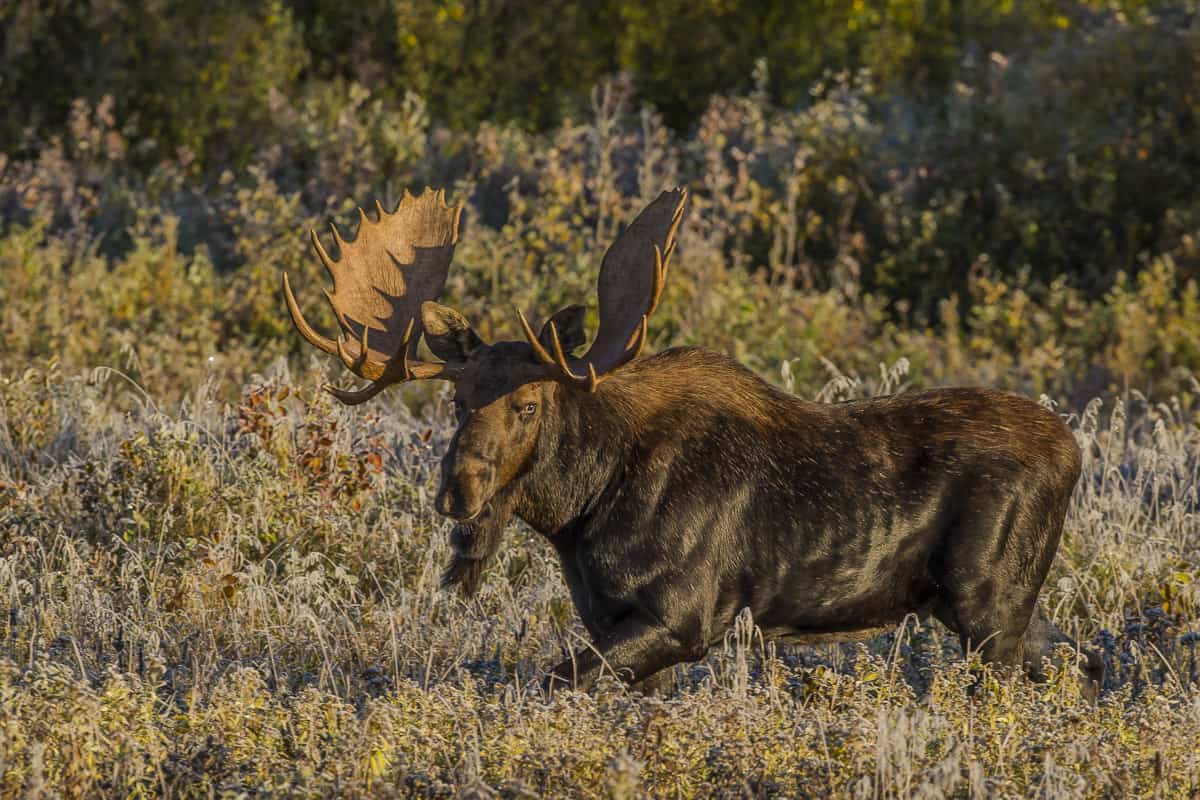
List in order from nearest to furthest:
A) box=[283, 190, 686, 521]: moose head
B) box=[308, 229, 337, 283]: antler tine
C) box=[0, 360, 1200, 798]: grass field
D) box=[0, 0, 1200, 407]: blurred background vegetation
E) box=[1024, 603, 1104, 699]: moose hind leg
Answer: box=[0, 360, 1200, 798]: grass field
box=[283, 190, 686, 521]: moose head
box=[308, 229, 337, 283]: antler tine
box=[1024, 603, 1104, 699]: moose hind leg
box=[0, 0, 1200, 407]: blurred background vegetation

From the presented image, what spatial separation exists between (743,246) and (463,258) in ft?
9.01

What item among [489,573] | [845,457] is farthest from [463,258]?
[845,457]

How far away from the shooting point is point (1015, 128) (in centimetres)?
1410

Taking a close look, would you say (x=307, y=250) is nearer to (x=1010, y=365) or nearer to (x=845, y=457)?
(x=1010, y=365)

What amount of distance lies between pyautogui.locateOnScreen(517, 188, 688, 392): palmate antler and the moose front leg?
2.61 feet

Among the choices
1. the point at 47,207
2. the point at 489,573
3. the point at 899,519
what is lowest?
the point at 489,573

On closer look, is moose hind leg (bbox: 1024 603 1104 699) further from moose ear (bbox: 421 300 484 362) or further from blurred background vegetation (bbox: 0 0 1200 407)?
blurred background vegetation (bbox: 0 0 1200 407)

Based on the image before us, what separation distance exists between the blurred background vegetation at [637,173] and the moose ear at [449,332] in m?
3.47

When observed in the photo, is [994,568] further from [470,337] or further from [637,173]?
[637,173]

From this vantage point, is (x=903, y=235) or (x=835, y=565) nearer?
(x=835, y=565)

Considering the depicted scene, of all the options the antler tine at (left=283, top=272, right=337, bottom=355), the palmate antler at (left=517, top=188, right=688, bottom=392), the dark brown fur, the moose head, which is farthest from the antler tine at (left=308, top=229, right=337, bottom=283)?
the palmate antler at (left=517, top=188, right=688, bottom=392)

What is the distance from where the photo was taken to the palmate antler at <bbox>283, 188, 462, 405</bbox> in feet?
20.4

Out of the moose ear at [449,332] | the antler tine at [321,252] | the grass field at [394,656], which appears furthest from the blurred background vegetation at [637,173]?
the moose ear at [449,332]

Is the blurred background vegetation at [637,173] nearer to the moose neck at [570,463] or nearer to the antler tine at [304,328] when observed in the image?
the antler tine at [304,328]
